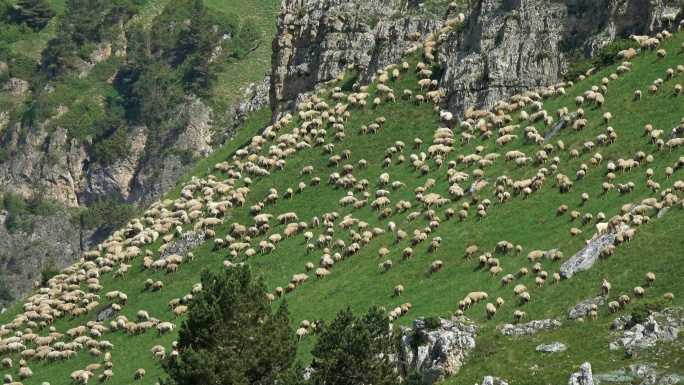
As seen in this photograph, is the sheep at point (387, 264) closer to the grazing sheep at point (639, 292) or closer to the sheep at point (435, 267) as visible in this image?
the sheep at point (435, 267)

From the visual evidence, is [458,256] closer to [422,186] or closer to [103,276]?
[422,186]

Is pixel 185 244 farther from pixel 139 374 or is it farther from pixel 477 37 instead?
pixel 477 37

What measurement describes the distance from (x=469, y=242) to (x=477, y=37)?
3035 cm

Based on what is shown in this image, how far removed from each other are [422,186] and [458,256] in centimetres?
1375

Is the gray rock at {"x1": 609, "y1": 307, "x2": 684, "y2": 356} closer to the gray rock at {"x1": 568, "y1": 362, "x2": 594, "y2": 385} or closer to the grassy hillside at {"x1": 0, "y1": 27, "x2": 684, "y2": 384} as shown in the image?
the grassy hillside at {"x1": 0, "y1": 27, "x2": 684, "y2": 384}

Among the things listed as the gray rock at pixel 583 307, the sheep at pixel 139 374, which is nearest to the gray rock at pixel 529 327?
the gray rock at pixel 583 307

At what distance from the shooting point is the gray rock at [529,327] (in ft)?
245

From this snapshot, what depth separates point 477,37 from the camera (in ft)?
384

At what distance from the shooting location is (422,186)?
340 feet

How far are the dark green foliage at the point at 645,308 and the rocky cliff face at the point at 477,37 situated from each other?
142 ft

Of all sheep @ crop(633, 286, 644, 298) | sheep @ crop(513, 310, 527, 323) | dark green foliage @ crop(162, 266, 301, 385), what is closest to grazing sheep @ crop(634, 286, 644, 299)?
sheep @ crop(633, 286, 644, 298)

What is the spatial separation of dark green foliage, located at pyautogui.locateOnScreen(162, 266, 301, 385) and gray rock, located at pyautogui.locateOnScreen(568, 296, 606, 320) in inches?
613

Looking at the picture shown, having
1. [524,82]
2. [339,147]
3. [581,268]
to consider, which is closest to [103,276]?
[339,147]

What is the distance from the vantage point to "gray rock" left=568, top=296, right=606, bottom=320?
74750mm
